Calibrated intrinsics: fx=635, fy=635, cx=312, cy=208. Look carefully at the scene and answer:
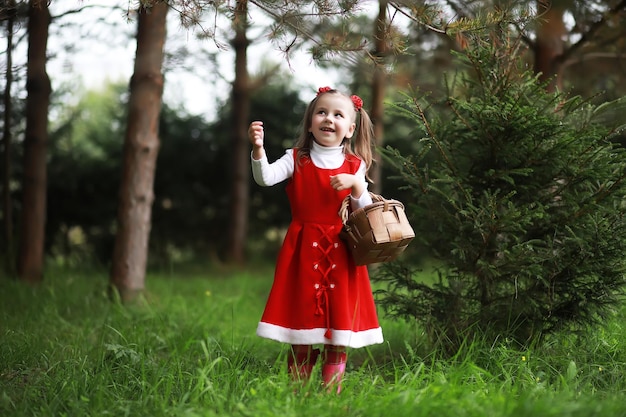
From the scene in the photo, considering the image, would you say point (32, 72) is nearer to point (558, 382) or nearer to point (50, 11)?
point (50, 11)

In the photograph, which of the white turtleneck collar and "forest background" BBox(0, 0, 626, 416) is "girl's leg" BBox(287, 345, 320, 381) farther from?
the white turtleneck collar

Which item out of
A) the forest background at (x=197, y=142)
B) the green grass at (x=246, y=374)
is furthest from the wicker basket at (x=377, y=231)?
the forest background at (x=197, y=142)

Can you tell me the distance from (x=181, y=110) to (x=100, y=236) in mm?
2430

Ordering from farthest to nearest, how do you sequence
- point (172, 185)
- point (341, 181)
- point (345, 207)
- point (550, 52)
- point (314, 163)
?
1. point (172, 185)
2. point (550, 52)
3. point (314, 163)
4. point (345, 207)
5. point (341, 181)

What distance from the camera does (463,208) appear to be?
12.4 feet

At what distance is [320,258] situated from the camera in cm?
321

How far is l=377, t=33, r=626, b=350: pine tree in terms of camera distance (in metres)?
3.49

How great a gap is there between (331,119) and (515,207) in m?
1.21

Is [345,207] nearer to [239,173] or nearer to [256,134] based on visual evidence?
[256,134]

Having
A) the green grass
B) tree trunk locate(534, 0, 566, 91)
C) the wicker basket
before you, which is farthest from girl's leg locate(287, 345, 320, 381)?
tree trunk locate(534, 0, 566, 91)

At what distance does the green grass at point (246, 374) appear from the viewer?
262cm

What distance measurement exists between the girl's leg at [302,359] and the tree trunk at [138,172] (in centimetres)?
264

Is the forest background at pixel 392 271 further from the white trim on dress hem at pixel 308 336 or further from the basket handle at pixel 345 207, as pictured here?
the basket handle at pixel 345 207

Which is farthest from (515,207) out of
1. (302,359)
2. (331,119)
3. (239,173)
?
(239,173)
